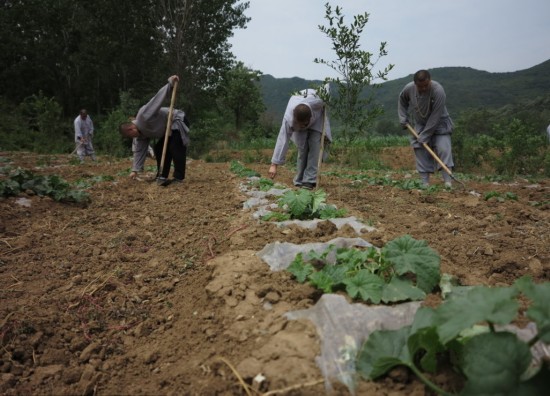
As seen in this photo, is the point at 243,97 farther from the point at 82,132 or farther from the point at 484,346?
the point at 484,346

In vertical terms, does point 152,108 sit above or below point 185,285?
above

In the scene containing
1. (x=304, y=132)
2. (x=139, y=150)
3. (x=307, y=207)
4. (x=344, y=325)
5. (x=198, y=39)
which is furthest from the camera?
(x=198, y=39)

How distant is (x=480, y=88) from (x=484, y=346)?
85.0m

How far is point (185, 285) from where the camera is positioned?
2.76 meters

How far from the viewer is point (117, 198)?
18.5 ft

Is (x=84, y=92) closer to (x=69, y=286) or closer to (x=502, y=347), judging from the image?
(x=69, y=286)

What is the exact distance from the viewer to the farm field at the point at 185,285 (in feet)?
5.59

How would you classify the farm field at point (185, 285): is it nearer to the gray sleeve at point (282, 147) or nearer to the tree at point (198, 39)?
the gray sleeve at point (282, 147)

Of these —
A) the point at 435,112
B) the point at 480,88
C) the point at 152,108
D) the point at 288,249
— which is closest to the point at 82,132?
the point at 152,108

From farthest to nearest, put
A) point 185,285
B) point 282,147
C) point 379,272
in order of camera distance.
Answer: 1. point 282,147
2. point 185,285
3. point 379,272

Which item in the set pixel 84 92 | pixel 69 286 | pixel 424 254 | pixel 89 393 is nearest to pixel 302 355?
pixel 424 254

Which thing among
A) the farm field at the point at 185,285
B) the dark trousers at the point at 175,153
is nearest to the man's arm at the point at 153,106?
the dark trousers at the point at 175,153

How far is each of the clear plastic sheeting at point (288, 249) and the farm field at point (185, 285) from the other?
0.07 meters

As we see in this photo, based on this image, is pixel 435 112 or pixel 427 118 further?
pixel 427 118
